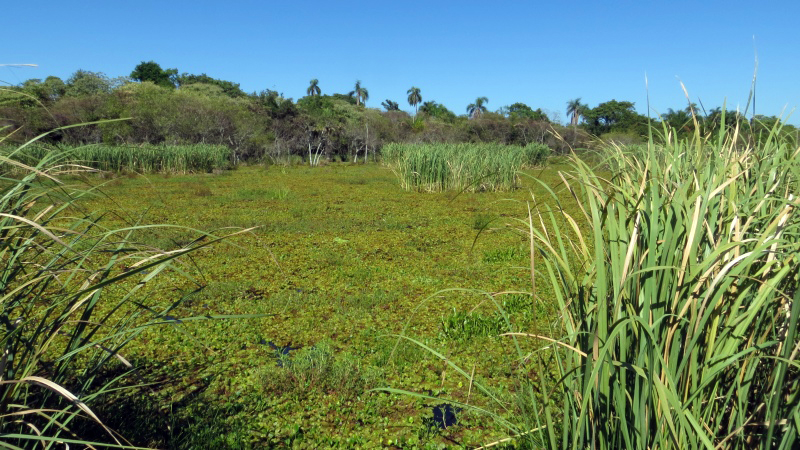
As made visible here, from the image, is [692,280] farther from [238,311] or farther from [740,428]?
[238,311]

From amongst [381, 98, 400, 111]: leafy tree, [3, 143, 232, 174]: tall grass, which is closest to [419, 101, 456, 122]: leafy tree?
[381, 98, 400, 111]: leafy tree

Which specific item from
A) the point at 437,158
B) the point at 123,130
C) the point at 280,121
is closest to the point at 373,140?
the point at 280,121

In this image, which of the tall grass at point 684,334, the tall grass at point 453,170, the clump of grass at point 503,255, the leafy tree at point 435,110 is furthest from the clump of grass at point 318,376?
the leafy tree at point 435,110

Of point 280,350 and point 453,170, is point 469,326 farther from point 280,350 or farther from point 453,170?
point 453,170

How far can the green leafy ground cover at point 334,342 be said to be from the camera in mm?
2516

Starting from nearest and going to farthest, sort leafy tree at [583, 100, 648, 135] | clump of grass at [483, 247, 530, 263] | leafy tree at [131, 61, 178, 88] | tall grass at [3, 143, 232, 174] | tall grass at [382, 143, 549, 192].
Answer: clump of grass at [483, 247, 530, 263]
tall grass at [382, 143, 549, 192]
tall grass at [3, 143, 232, 174]
leafy tree at [583, 100, 648, 135]
leafy tree at [131, 61, 178, 88]

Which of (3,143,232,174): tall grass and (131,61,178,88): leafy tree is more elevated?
(131,61,178,88): leafy tree

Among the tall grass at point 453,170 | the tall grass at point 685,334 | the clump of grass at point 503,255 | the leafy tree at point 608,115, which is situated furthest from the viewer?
the leafy tree at point 608,115

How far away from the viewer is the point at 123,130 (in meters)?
25.0

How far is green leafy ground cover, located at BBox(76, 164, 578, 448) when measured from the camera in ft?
8.25

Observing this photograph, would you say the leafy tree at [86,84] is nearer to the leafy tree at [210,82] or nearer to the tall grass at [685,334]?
the leafy tree at [210,82]

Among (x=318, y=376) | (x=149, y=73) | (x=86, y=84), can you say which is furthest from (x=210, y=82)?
(x=318, y=376)

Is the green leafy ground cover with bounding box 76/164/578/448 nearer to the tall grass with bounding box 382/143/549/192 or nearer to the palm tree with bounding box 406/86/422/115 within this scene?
the tall grass with bounding box 382/143/549/192

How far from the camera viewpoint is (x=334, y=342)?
3621 mm
